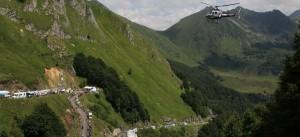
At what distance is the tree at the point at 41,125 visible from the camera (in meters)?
119

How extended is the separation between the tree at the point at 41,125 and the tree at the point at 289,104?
6779 centimetres

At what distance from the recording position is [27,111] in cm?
13162

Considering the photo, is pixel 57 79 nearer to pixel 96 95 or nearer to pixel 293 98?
pixel 96 95

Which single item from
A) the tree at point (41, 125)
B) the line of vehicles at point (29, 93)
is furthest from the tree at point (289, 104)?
the line of vehicles at point (29, 93)

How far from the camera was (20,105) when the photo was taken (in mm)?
132875

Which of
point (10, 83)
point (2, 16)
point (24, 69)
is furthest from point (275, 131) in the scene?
point (2, 16)

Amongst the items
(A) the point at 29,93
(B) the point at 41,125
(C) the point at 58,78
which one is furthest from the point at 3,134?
(C) the point at 58,78

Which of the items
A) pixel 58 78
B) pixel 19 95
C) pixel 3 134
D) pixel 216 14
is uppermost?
pixel 216 14

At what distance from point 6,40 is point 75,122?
50174 mm

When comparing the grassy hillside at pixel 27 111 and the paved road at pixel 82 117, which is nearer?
the grassy hillside at pixel 27 111

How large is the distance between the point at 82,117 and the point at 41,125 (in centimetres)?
3841

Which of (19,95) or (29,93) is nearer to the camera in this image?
(19,95)

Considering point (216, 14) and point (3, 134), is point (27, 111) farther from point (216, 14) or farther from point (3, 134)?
point (216, 14)

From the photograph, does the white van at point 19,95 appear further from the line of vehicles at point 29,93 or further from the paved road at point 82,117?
the paved road at point 82,117
